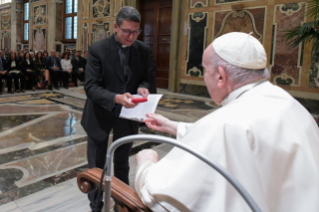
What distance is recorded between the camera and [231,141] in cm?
95

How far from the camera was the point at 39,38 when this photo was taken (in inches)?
623

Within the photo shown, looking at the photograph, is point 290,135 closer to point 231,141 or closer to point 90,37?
point 231,141

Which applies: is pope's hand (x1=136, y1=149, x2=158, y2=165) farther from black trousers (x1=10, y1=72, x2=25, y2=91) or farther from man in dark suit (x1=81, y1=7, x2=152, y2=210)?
black trousers (x1=10, y1=72, x2=25, y2=91)

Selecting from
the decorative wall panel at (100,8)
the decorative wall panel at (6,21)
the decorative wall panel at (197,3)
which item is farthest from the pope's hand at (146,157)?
the decorative wall panel at (6,21)

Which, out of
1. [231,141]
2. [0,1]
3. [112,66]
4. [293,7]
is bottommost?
[231,141]

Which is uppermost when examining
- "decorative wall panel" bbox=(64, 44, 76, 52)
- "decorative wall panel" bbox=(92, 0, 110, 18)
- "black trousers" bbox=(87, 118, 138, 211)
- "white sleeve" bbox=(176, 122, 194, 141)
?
"decorative wall panel" bbox=(92, 0, 110, 18)

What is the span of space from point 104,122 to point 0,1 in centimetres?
2277

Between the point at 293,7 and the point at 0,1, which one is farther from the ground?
the point at 0,1

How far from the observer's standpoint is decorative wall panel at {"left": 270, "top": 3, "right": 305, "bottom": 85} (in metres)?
6.84

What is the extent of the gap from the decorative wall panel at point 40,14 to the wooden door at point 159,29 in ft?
24.3

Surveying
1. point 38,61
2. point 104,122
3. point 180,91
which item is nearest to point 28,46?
point 38,61

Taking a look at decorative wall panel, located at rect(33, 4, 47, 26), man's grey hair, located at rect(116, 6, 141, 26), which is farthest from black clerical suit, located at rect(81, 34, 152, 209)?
decorative wall panel, located at rect(33, 4, 47, 26)

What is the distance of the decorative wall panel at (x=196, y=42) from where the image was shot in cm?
861

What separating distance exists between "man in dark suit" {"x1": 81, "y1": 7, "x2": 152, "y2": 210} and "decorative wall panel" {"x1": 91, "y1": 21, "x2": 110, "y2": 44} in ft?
31.6
